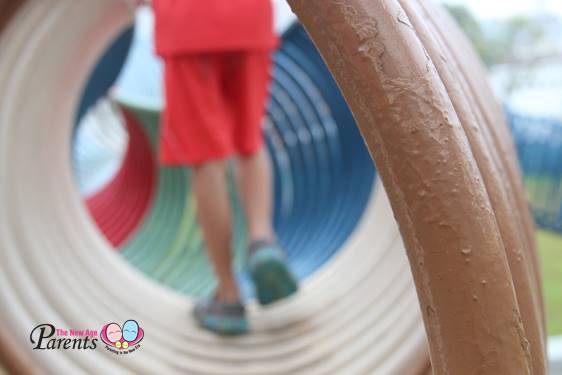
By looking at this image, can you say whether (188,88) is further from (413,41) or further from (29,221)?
(413,41)

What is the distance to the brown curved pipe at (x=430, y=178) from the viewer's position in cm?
58

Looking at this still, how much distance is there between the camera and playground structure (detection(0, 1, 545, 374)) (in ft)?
1.90

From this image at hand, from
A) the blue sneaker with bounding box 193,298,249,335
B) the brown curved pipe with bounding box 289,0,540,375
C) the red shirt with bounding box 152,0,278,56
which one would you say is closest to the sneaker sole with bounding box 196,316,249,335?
the blue sneaker with bounding box 193,298,249,335

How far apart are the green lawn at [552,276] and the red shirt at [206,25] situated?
1.66m

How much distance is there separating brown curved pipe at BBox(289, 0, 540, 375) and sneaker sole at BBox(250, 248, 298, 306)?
2.87 feet

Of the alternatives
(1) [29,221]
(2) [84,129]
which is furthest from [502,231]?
(2) [84,129]

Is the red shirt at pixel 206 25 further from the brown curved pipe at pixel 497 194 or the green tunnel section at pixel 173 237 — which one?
the green tunnel section at pixel 173 237

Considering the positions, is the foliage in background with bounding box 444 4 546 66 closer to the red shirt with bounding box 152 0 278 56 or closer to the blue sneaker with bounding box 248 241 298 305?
the red shirt with bounding box 152 0 278 56

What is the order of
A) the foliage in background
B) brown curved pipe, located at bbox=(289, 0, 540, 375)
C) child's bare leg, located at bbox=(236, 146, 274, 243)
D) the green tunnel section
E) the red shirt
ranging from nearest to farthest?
brown curved pipe, located at bbox=(289, 0, 540, 375)
the red shirt
child's bare leg, located at bbox=(236, 146, 274, 243)
the green tunnel section
the foliage in background

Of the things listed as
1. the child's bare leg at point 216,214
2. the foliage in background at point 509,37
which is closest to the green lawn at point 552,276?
the child's bare leg at point 216,214

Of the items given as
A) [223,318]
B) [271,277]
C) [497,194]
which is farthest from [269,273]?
[497,194]

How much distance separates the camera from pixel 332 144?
2.73 meters

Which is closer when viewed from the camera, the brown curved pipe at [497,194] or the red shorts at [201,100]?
the brown curved pipe at [497,194]

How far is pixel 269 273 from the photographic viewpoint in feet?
4.86
